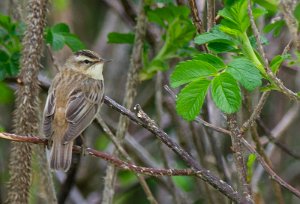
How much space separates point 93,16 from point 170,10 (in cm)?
402

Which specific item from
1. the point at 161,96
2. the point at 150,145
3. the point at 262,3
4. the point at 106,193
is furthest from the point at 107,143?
the point at 262,3

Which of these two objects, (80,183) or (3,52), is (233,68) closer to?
(3,52)

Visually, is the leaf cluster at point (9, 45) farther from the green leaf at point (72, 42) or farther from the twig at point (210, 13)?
the twig at point (210, 13)

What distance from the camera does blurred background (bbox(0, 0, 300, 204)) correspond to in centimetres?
590

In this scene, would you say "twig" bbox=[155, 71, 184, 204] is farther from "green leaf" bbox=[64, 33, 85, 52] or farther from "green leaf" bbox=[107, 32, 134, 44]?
"green leaf" bbox=[64, 33, 85, 52]

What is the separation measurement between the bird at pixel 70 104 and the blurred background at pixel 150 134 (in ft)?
1.16

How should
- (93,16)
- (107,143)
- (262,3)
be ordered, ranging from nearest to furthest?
(262,3) → (107,143) → (93,16)

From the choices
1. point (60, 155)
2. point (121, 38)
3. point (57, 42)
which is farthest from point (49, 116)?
point (121, 38)

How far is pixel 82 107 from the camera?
502 centimetres

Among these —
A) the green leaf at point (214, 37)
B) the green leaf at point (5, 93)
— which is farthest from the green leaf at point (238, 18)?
the green leaf at point (5, 93)

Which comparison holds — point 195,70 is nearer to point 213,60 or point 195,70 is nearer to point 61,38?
point 213,60

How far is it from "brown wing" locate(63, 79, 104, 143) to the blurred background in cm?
68

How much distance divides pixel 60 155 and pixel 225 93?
1647mm

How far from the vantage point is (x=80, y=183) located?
313 inches
